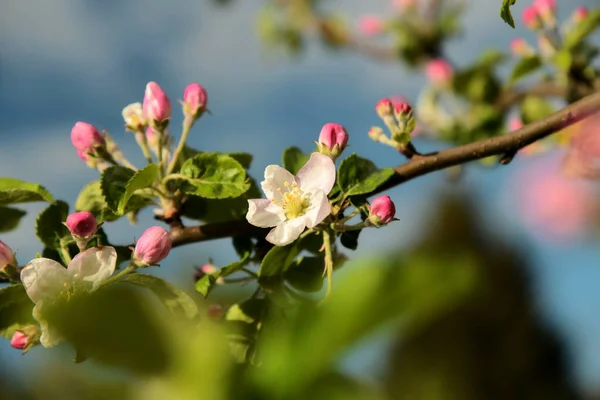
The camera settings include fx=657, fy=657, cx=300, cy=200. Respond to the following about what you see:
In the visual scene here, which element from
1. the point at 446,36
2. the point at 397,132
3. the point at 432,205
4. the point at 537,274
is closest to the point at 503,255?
the point at 537,274

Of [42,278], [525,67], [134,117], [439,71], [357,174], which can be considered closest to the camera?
[42,278]

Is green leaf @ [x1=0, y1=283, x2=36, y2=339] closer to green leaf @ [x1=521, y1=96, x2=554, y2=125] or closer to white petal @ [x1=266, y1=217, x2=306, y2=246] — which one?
white petal @ [x1=266, y1=217, x2=306, y2=246]

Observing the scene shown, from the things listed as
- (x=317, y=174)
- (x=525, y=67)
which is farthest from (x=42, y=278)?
(x=525, y=67)

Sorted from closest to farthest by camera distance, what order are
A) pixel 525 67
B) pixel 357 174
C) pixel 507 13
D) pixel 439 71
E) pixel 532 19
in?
pixel 507 13 < pixel 357 174 < pixel 525 67 < pixel 532 19 < pixel 439 71

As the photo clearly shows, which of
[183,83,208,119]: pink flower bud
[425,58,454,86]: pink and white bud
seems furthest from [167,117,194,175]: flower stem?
[425,58,454,86]: pink and white bud

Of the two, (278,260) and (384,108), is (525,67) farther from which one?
(278,260)

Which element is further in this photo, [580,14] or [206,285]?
[580,14]

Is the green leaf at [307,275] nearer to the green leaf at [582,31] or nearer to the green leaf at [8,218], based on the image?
the green leaf at [8,218]

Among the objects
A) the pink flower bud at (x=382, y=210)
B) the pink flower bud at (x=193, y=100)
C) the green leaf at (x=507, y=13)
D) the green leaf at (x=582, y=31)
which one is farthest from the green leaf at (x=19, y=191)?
the green leaf at (x=582, y=31)

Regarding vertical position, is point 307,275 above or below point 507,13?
below
